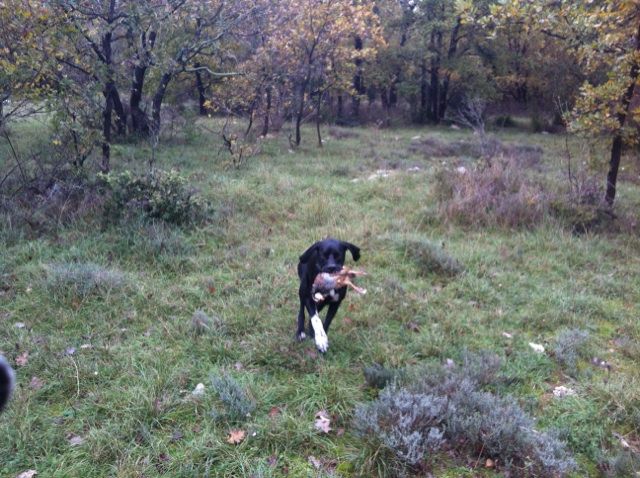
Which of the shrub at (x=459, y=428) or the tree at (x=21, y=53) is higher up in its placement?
the tree at (x=21, y=53)

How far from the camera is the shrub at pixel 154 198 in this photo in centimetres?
701

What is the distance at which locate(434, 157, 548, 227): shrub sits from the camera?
775cm

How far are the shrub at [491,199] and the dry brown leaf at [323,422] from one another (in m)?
4.71

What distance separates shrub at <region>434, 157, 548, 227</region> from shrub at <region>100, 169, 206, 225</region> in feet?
11.8

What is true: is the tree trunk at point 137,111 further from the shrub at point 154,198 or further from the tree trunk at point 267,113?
the shrub at point 154,198

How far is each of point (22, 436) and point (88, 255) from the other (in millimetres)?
3161

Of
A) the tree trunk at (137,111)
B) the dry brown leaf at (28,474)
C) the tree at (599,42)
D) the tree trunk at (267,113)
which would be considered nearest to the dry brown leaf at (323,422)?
the dry brown leaf at (28,474)

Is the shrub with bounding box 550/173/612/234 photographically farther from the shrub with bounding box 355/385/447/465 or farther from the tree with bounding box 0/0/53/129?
the tree with bounding box 0/0/53/129

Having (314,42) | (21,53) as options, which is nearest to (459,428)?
(21,53)

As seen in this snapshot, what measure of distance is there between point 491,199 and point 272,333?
4.80 m

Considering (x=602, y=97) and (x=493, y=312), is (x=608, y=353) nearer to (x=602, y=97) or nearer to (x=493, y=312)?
(x=493, y=312)

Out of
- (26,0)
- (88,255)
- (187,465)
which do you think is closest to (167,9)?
(26,0)

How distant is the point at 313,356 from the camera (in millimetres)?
4234

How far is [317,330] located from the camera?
13.5 ft
